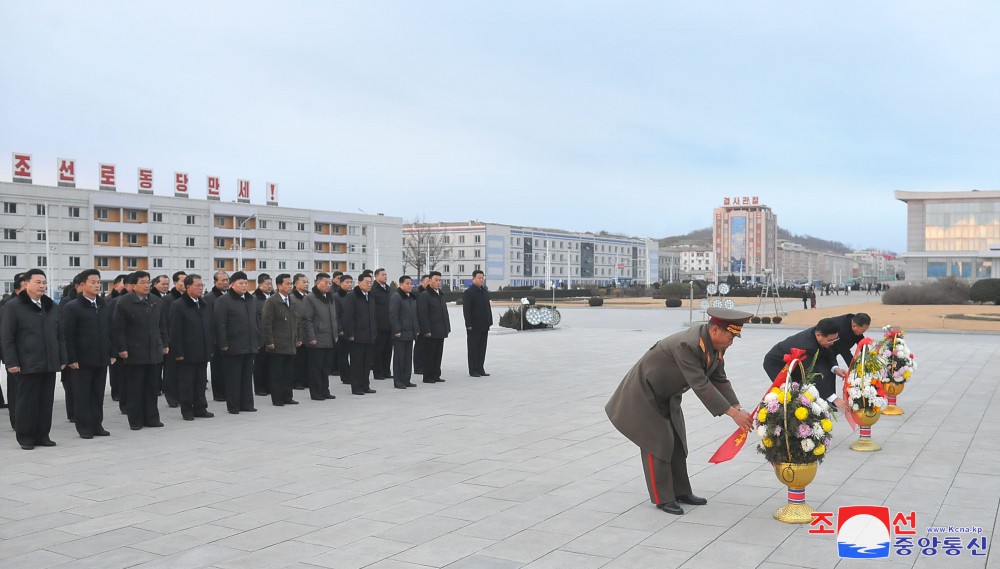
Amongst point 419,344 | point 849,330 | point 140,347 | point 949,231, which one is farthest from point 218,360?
point 949,231

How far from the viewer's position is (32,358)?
8.45m

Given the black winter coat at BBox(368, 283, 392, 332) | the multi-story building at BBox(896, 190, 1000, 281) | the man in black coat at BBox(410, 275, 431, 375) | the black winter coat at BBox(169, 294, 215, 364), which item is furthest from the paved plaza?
the multi-story building at BBox(896, 190, 1000, 281)

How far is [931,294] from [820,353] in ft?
139

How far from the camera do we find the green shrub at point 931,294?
44325 millimetres

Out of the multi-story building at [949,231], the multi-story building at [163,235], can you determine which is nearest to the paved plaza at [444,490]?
the multi-story building at [163,235]

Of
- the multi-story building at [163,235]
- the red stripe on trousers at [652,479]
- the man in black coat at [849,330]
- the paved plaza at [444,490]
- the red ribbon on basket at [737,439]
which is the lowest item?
the paved plaza at [444,490]

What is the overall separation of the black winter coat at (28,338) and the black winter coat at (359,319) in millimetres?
4624

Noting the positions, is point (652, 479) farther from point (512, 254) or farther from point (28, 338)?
point (512, 254)

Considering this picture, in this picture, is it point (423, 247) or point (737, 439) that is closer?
point (737, 439)

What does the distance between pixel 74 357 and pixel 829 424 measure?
8051mm

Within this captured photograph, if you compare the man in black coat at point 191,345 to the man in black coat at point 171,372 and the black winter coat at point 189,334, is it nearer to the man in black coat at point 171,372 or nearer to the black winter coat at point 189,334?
the black winter coat at point 189,334

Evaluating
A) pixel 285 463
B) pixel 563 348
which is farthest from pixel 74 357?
pixel 563 348

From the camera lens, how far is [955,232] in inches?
3201

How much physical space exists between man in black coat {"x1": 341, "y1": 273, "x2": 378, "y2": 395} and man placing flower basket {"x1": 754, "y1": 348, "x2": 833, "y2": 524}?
7.99 metres
